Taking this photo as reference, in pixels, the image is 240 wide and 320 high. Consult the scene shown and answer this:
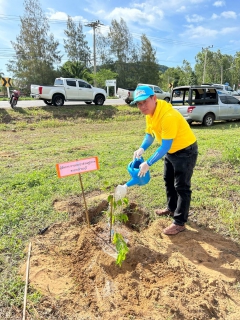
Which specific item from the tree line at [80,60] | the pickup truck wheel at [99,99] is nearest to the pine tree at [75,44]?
the tree line at [80,60]

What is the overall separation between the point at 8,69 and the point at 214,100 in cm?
3020

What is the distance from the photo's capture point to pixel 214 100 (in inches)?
408

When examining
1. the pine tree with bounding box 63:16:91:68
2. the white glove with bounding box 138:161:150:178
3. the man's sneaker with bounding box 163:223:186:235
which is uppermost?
the pine tree with bounding box 63:16:91:68

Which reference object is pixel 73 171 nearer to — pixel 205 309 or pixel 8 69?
pixel 205 309

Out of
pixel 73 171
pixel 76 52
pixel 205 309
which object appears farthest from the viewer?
pixel 76 52

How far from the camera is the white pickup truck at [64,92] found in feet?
43.1

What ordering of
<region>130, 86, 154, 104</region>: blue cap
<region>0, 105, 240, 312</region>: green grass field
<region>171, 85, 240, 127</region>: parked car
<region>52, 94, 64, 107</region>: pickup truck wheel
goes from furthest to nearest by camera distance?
<region>52, 94, 64, 107</region>: pickup truck wheel → <region>171, 85, 240, 127</region>: parked car → <region>0, 105, 240, 312</region>: green grass field → <region>130, 86, 154, 104</region>: blue cap

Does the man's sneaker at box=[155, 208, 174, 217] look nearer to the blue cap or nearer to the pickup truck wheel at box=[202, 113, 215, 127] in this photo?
the blue cap

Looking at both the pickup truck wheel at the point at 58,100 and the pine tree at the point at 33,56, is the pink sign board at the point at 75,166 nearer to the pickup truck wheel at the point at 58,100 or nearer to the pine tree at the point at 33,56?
the pickup truck wheel at the point at 58,100

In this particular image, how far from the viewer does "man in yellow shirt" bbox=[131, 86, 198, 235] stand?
2346 mm

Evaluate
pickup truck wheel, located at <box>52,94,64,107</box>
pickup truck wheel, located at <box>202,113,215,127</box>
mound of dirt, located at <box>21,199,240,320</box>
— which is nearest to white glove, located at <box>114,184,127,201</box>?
mound of dirt, located at <box>21,199,240,320</box>

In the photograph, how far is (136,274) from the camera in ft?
7.43

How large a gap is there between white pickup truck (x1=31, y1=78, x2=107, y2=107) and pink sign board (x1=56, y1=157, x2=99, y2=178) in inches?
450

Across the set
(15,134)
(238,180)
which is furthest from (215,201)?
(15,134)
